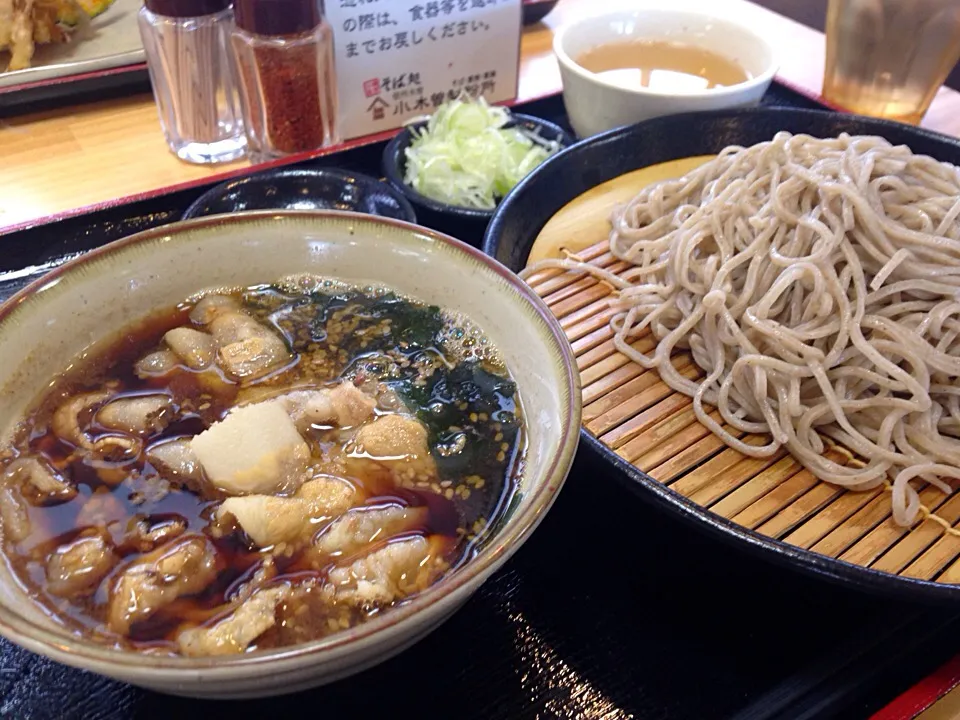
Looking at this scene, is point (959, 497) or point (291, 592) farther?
point (959, 497)

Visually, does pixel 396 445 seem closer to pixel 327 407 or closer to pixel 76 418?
pixel 327 407

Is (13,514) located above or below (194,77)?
below

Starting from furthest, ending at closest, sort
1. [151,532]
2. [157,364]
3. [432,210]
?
[432,210] < [157,364] < [151,532]

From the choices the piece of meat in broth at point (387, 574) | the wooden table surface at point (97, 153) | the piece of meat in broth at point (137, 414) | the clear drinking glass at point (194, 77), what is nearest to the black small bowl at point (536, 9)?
the wooden table surface at point (97, 153)

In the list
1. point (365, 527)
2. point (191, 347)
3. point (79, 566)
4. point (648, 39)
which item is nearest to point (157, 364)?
point (191, 347)

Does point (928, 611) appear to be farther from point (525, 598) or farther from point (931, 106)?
point (931, 106)

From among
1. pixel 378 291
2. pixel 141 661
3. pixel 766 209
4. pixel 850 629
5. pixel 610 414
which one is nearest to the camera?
pixel 141 661

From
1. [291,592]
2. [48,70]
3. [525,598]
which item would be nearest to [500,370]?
[525,598]
